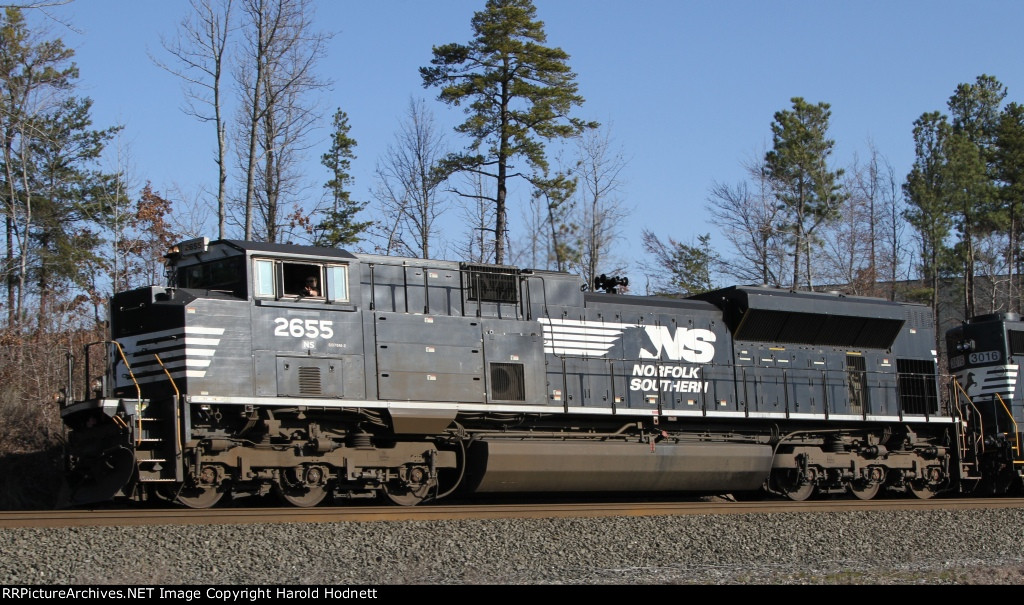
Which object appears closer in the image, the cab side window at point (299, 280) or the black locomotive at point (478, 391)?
the black locomotive at point (478, 391)

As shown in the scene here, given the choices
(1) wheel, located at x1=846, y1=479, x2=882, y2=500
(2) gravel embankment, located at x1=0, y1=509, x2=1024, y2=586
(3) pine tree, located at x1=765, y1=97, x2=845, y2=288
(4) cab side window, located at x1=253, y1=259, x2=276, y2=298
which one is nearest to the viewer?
(2) gravel embankment, located at x1=0, y1=509, x2=1024, y2=586

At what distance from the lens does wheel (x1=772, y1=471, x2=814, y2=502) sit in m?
16.4

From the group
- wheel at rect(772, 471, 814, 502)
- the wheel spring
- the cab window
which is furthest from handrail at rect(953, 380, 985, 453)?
the cab window

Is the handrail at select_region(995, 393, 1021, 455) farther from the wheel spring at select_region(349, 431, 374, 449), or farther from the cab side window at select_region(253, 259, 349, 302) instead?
the cab side window at select_region(253, 259, 349, 302)

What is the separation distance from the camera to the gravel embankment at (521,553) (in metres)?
7.94

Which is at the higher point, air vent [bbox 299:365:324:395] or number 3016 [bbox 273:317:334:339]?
number 3016 [bbox 273:317:334:339]

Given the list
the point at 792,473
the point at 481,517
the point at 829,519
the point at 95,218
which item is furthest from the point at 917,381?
the point at 95,218

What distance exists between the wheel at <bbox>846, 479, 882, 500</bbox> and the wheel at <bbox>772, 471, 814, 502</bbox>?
0.84 m

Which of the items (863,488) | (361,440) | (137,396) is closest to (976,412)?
(863,488)

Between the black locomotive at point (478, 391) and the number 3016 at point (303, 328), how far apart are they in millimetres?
26

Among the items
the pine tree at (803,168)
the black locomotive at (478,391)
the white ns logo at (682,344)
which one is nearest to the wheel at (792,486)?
the black locomotive at (478,391)

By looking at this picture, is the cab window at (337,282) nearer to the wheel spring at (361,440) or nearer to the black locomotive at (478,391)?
the black locomotive at (478,391)

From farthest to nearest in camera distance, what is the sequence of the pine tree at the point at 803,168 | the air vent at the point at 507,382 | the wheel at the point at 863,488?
the pine tree at the point at 803,168 < the wheel at the point at 863,488 < the air vent at the point at 507,382

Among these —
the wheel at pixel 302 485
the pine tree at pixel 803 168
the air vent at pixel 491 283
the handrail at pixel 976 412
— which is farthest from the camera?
the pine tree at pixel 803 168
